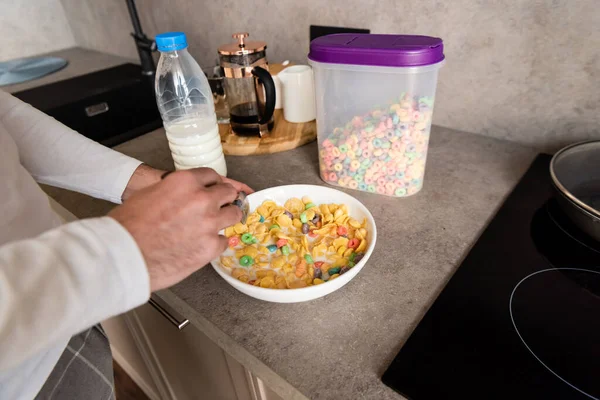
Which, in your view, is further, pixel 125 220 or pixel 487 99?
pixel 487 99

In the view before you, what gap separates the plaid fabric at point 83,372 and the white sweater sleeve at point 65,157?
0.26 metres

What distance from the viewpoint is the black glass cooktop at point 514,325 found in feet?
1.51

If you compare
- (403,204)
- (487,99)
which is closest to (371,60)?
(403,204)

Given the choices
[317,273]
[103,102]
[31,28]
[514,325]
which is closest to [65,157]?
[317,273]

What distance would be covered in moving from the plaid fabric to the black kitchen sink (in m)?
0.61

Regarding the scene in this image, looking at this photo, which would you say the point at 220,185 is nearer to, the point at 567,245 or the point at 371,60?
the point at 371,60

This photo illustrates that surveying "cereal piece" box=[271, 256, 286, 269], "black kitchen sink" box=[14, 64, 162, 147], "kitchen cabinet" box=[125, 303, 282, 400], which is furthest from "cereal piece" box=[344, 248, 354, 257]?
"black kitchen sink" box=[14, 64, 162, 147]

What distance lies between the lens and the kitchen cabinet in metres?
0.65

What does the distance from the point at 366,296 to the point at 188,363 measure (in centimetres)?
46

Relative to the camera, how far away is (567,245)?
655 mm

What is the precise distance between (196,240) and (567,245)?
1.96 feet

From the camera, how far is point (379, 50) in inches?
25.7

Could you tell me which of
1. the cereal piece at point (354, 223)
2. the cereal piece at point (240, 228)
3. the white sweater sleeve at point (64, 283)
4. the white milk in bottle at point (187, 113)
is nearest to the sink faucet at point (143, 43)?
the white milk in bottle at point (187, 113)

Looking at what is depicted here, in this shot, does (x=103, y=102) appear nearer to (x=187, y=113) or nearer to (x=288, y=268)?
(x=187, y=113)
